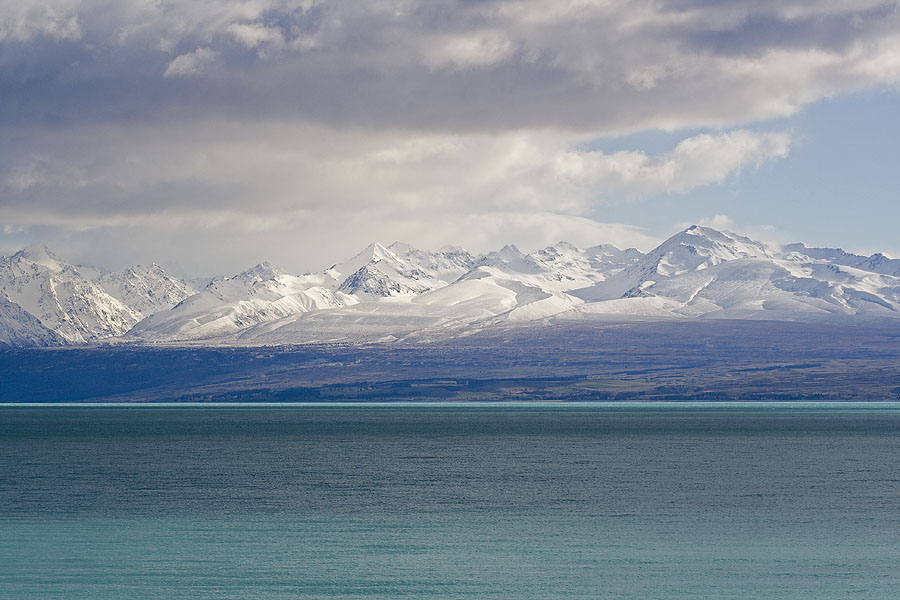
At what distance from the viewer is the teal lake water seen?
60406mm

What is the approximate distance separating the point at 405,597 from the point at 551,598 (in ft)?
23.6

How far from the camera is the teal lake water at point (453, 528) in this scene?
60406 mm

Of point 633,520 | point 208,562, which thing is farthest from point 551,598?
point 633,520

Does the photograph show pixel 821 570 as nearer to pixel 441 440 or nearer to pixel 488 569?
pixel 488 569

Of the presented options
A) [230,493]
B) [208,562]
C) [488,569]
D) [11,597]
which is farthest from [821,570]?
[230,493]

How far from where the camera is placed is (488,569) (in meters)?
Answer: 64.1

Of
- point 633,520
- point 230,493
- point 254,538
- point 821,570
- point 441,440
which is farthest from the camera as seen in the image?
point 441,440

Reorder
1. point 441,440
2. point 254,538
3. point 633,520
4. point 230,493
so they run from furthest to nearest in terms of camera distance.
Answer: point 441,440 < point 230,493 < point 633,520 < point 254,538

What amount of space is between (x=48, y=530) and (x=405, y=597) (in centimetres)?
3235

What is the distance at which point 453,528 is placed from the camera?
7919 centimetres

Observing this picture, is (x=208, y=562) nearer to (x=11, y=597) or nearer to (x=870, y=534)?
(x=11, y=597)

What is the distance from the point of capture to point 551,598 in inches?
2250

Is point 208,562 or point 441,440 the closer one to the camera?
point 208,562

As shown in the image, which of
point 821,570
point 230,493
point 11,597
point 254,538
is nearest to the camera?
point 11,597
